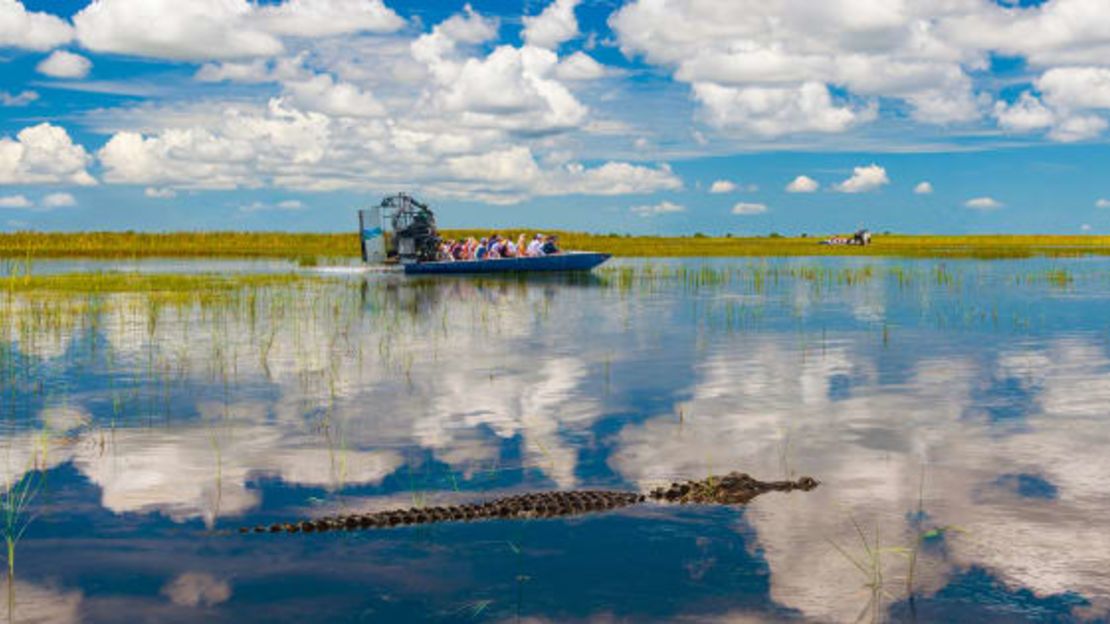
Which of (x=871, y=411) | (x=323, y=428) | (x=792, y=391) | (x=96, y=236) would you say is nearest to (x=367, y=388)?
(x=323, y=428)

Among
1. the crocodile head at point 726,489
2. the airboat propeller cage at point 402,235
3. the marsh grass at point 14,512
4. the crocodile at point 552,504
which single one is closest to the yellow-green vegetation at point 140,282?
the airboat propeller cage at point 402,235

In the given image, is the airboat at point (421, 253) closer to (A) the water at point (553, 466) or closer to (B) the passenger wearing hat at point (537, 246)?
(B) the passenger wearing hat at point (537, 246)

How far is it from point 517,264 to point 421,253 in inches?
173

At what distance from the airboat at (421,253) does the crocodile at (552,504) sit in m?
34.8

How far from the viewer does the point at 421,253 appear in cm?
4541

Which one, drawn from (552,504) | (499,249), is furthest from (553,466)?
(499,249)

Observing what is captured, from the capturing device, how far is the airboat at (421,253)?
44000 mm

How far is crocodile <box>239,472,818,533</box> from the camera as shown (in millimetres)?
7934

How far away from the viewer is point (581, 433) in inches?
456

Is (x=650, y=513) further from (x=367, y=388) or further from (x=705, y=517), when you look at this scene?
(x=367, y=388)

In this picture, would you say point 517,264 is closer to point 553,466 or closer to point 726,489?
point 553,466

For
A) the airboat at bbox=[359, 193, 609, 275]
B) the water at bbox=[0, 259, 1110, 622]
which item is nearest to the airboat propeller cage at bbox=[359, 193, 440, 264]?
the airboat at bbox=[359, 193, 609, 275]

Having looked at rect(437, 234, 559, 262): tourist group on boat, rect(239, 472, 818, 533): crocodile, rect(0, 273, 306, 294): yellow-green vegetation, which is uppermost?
rect(437, 234, 559, 262): tourist group on boat

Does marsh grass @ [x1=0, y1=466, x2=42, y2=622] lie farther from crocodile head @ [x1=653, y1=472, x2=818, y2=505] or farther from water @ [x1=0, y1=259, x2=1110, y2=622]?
crocodile head @ [x1=653, y1=472, x2=818, y2=505]
